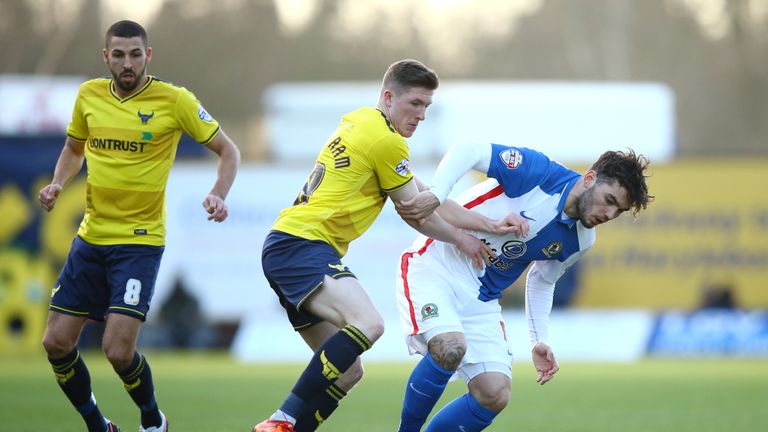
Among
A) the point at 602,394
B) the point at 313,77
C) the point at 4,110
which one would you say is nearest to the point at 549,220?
the point at 602,394

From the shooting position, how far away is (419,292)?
7406mm

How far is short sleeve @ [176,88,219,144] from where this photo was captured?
312 inches

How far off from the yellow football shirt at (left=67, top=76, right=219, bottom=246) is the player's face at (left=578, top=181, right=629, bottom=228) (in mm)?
2463

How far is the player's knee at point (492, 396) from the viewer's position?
723 centimetres

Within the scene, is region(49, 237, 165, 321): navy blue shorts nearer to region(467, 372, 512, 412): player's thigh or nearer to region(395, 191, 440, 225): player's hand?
region(395, 191, 440, 225): player's hand

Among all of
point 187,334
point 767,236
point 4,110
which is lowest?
point 187,334

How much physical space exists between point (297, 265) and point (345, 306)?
0.37 meters

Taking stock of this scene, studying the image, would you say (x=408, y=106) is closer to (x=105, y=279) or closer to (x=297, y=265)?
(x=297, y=265)

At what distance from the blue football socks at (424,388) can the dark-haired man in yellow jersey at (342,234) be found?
0.35 metres

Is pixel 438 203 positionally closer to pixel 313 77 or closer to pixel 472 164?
pixel 472 164

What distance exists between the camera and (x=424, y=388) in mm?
7188

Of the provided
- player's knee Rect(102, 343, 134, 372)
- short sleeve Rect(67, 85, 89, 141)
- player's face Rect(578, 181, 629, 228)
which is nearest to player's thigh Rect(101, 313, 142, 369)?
player's knee Rect(102, 343, 134, 372)

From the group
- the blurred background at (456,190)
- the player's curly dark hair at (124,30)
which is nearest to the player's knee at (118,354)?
the player's curly dark hair at (124,30)

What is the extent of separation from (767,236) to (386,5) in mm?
21278
